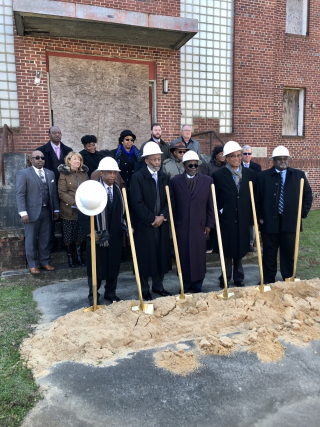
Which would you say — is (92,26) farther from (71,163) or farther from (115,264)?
(115,264)

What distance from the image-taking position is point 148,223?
468cm

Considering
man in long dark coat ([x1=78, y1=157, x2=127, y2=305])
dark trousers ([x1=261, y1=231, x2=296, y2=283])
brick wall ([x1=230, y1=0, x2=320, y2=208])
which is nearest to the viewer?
man in long dark coat ([x1=78, y1=157, x2=127, y2=305])

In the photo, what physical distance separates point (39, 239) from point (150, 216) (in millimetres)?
2140

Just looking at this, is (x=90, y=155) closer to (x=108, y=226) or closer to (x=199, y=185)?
(x=108, y=226)

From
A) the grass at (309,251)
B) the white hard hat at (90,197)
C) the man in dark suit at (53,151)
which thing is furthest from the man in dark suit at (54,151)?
the grass at (309,251)

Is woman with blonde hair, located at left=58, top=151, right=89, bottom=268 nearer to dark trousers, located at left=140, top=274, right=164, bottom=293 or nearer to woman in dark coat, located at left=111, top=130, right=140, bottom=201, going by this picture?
woman in dark coat, located at left=111, top=130, right=140, bottom=201

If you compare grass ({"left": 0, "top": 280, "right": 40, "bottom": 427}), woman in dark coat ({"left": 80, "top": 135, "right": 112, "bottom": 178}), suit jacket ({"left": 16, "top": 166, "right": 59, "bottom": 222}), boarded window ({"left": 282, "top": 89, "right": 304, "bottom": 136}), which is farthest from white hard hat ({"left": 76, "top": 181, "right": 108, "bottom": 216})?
boarded window ({"left": 282, "top": 89, "right": 304, "bottom": 136})

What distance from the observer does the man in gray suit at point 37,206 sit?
547 centimetres

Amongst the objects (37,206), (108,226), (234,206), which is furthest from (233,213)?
(37,206)

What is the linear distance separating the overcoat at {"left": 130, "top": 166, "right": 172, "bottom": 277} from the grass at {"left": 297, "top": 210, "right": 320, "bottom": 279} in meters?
2.62

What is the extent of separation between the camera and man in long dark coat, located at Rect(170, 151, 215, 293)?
4832 millimetres

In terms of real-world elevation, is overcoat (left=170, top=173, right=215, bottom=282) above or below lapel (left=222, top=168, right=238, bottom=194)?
below

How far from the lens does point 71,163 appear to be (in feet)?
18.0

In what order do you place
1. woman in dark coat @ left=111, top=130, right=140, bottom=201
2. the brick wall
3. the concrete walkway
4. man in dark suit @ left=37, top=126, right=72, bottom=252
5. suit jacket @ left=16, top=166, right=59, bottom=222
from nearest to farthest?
the concrete walkway → suit jacket @ left=16, top=166, right=59, bottom=222 → woman in dark coat @ left=111, top=130, right=140, bottom=201 → man in dark suit @ left=37, top=126, right=72, bottom=252 → the brick wall
